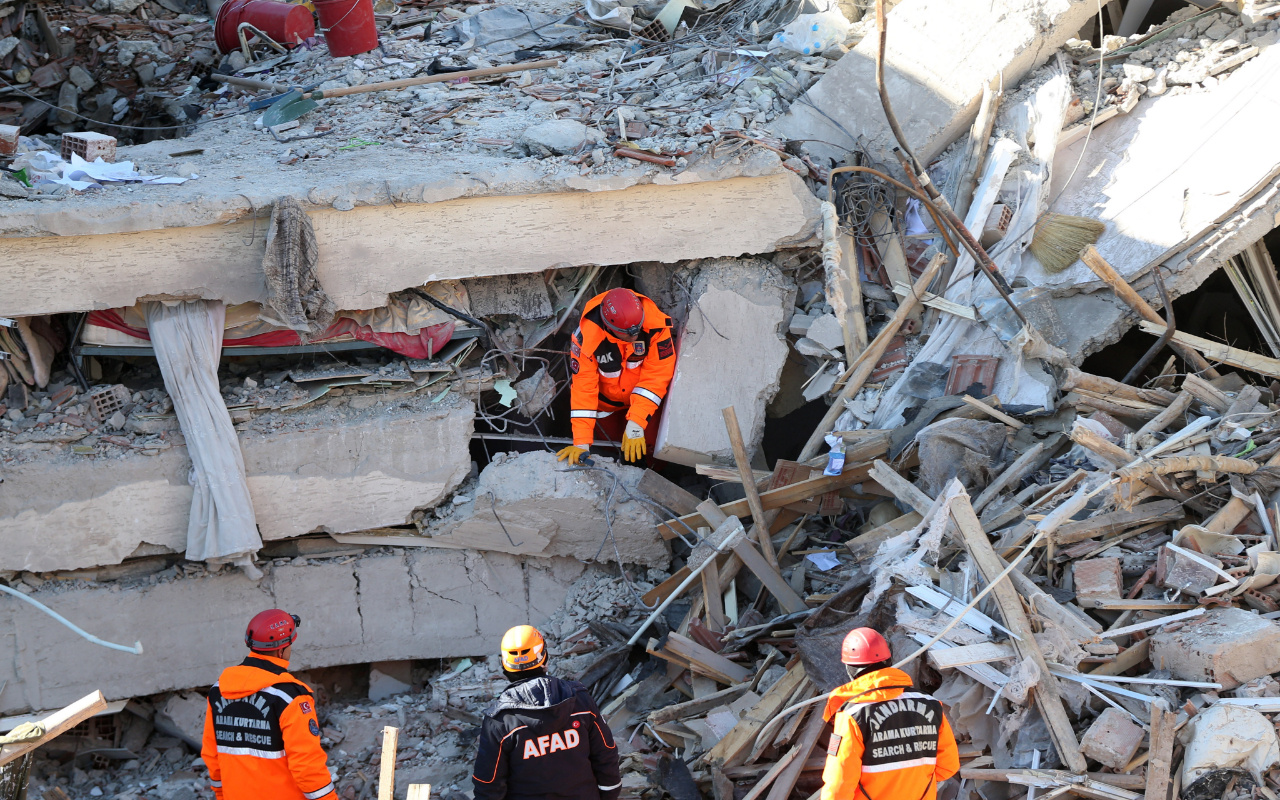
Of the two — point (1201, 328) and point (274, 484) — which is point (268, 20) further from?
point (1201, 328)

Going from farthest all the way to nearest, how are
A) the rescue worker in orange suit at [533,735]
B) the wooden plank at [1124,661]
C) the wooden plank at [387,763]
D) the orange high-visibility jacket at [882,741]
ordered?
the wooden plank at [1124,661]
the rescue worker in orange suit at [533,735]
the orange high-visibility jacket at [882,741]
the wooden plank at [387,763]

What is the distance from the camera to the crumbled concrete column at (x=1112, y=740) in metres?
4.32

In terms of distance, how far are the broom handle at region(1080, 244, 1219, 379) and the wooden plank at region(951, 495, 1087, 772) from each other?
82.1 inches

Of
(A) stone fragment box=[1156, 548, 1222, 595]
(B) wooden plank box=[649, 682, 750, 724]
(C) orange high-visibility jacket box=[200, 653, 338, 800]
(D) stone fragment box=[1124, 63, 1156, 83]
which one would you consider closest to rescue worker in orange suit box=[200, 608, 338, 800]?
(C) orange high-visibility jacket box=[200, 653, 338, 800]

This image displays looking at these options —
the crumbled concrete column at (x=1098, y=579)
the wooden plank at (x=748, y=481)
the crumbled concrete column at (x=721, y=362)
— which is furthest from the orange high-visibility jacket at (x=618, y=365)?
the crumbled concrete column at (x=1098, y=579)

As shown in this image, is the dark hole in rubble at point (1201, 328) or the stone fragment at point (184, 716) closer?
the stone fragment at point (184, 716)

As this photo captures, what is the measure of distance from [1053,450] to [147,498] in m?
5.59

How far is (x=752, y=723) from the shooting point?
515 cm

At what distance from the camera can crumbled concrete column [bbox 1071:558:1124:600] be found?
16.1ft

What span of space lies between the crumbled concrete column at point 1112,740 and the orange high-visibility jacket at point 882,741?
0.89m

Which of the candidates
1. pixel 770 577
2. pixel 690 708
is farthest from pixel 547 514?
pixel 690 708

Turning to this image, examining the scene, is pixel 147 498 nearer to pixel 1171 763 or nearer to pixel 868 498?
pixel 868 498

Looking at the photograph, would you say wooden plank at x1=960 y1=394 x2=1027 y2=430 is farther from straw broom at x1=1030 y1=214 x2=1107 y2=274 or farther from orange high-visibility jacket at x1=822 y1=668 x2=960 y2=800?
orange high-visibility jacket at x1=822 y1=668 x2=960 y2=800

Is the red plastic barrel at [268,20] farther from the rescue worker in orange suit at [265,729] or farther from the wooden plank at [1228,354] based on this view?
the wooden plank at [1228,354]
